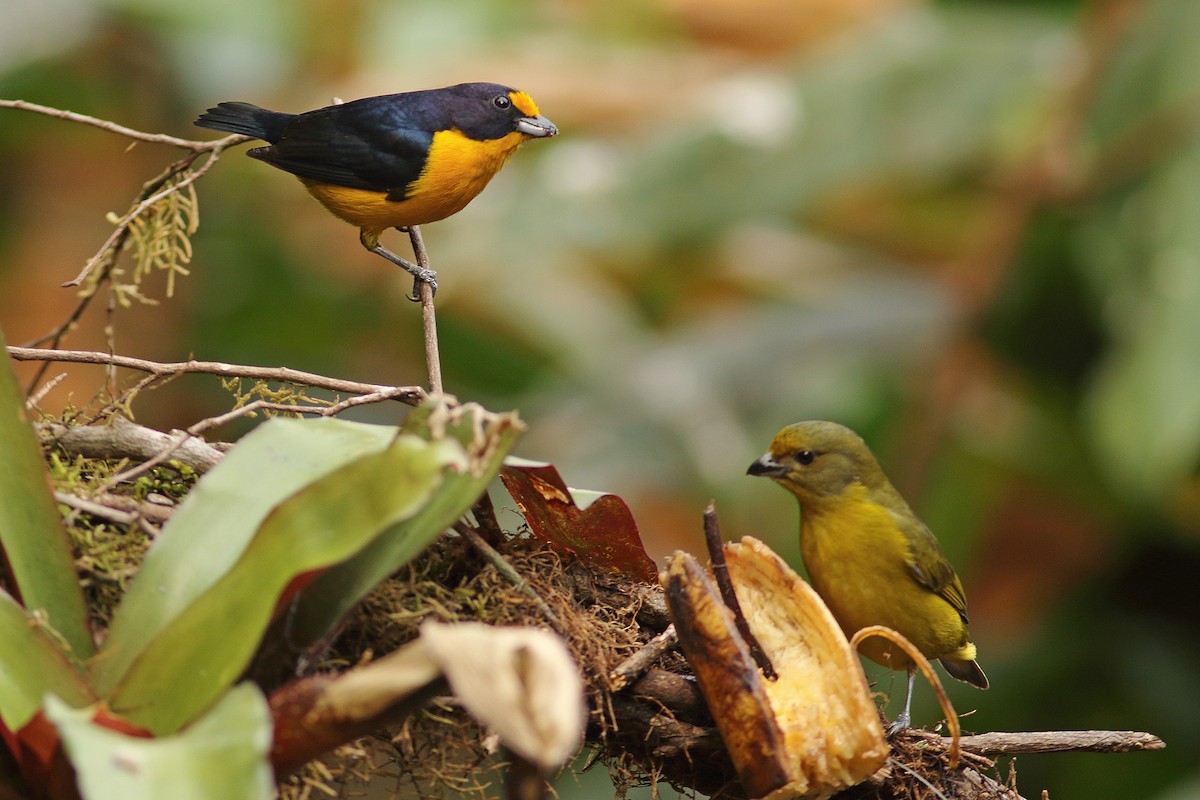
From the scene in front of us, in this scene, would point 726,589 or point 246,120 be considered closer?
point 726,589

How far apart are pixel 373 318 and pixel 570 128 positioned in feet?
4.76

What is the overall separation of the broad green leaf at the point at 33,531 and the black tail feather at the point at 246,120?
1372mm

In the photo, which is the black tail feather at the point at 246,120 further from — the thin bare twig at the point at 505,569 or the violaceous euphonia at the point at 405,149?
the thin bare twig at the point at 505,569

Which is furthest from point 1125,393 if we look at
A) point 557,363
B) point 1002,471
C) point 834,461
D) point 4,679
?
point 4,679

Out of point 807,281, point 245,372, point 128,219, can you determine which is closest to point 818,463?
point 245,372

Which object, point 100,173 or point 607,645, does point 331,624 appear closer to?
point 607,645

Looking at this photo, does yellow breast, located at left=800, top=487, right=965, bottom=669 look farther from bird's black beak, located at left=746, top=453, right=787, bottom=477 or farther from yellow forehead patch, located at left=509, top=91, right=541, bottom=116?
yellow forehead patch, located at left=509, top=91, right=541, bottom=116

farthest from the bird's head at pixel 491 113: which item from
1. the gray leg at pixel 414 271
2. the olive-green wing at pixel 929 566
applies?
the olive-green wing at pixel 929 566

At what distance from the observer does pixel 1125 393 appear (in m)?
4.44

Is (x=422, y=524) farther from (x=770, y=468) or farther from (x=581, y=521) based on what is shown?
(x=770, y=468)

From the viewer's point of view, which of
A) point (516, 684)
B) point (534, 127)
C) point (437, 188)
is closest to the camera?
point (516, 684)

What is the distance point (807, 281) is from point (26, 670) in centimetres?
609

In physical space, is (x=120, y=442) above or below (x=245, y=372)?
below

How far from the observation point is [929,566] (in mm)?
3016
